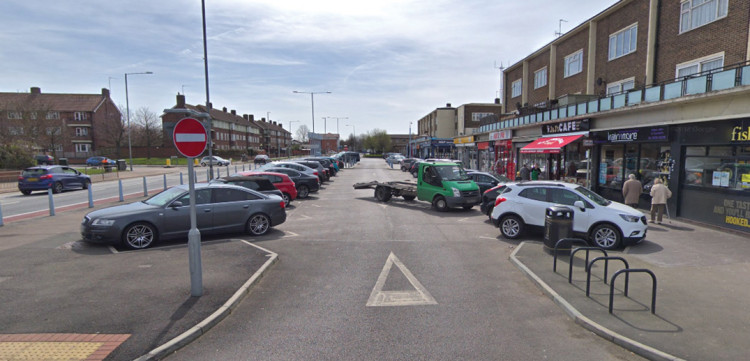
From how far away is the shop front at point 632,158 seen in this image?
14258mm

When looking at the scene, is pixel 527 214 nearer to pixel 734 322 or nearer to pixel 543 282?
pixel 543 282

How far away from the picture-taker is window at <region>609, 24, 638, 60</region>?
19.0 m

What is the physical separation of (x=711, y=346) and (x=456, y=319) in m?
2.94

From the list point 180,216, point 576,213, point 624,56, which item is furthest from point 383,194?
point 624,56

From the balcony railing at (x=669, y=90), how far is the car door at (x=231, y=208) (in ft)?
44.8

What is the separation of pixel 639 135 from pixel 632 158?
1.15 meters

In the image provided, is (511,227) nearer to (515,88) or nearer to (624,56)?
(624,56)

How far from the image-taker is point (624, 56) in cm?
1972

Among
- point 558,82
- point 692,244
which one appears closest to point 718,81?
point 692,244

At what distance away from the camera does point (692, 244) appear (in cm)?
1014

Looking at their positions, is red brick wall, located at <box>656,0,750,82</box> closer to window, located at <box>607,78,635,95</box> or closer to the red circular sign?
window, located at <box>607,78,635,95</box>

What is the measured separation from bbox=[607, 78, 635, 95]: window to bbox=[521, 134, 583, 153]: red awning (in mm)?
2912

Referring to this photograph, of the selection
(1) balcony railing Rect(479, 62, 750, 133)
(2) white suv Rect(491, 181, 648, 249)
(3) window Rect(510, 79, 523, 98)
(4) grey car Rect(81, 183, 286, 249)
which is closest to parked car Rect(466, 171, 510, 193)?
(1) balcony railing Rect(479, 62, 750, 133)

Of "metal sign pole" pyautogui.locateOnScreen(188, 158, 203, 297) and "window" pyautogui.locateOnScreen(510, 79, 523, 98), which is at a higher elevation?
"window" pyautogui.locateOnScreen(510, 79, 523, 98)
